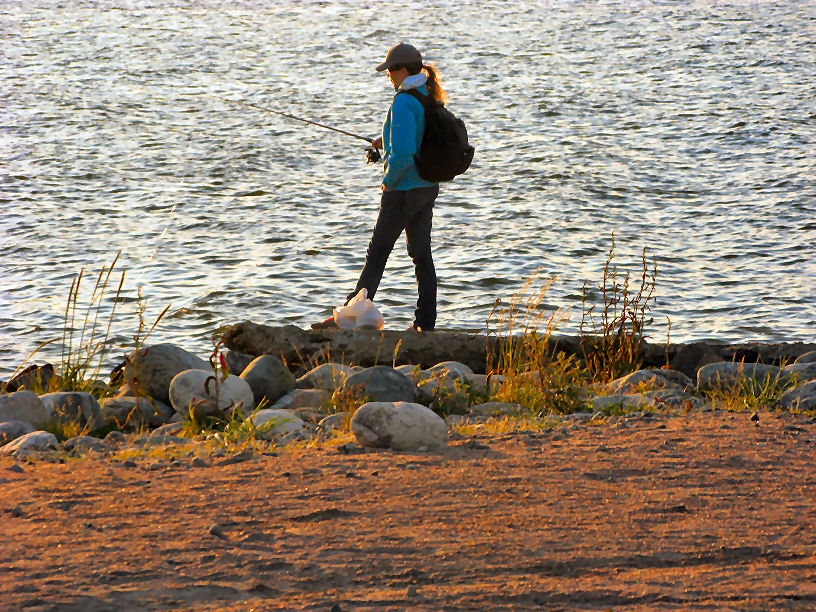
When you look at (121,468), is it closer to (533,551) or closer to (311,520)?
(311,520)

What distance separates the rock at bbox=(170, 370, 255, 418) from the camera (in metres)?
6.19

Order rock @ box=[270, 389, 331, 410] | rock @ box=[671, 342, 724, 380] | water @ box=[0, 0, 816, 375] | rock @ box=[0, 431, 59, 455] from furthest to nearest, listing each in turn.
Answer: water @ box=[0, 0, 816, 375], rock @ box=[671, 342, 724, 380], rock @ box=[270, 389, 331, 410], rock @ box=[0, 431, 59, 455]

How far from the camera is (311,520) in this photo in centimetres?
422

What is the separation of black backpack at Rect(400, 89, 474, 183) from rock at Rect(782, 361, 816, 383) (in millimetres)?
2676

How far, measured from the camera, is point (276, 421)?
5719mm

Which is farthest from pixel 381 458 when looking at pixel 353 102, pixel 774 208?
pixel 353 102

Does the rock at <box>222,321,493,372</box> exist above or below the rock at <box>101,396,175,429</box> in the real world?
above

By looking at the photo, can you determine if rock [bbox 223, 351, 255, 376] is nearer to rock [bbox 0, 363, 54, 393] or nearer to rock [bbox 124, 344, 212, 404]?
rock [bbox 124, 344, 212, 404]

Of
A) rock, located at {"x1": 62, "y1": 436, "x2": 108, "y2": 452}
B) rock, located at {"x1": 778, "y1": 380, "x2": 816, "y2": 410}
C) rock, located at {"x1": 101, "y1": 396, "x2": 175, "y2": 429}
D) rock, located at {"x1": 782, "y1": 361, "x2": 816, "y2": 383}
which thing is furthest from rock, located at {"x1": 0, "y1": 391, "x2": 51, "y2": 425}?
rock, located at {"x1": 782, "y1": 361, "x2": 816, "y2": 383}

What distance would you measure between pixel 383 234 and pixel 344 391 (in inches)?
88.0

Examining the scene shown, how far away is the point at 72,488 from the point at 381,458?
1.38m

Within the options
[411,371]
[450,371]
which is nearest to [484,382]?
[450,371]

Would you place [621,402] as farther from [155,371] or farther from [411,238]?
[155,371]

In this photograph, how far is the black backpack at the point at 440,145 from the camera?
7.84m
